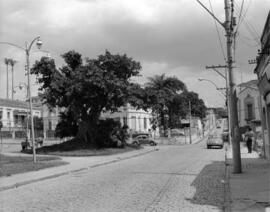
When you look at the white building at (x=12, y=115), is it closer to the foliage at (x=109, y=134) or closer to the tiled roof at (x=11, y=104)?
the tiled roof at (x=11, y=104)

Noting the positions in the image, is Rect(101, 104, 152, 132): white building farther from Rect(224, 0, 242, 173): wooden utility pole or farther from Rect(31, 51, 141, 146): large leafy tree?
Rect(224, 0, 242, 173): wooden utility pole

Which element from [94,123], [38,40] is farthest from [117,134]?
[38,40]

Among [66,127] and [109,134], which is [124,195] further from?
[66,127]

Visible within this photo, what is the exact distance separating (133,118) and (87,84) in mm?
45316

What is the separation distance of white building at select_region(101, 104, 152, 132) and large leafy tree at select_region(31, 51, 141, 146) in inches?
1504

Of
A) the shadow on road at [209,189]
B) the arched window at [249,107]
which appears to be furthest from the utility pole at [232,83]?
the arched window at [249,107]

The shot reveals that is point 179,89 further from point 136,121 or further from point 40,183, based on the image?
point 40,183

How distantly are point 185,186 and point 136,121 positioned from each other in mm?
77904

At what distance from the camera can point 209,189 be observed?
15.7m

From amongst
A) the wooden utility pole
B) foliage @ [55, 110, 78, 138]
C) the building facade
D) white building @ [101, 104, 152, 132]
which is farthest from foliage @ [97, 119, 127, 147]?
white building @ [101, 104, 152, 132]

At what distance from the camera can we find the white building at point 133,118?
89.1 meters

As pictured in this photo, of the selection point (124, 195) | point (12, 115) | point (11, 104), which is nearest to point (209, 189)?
point (124, 195)

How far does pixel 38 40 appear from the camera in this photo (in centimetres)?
2919

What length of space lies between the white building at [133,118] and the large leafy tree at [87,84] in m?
38.2
